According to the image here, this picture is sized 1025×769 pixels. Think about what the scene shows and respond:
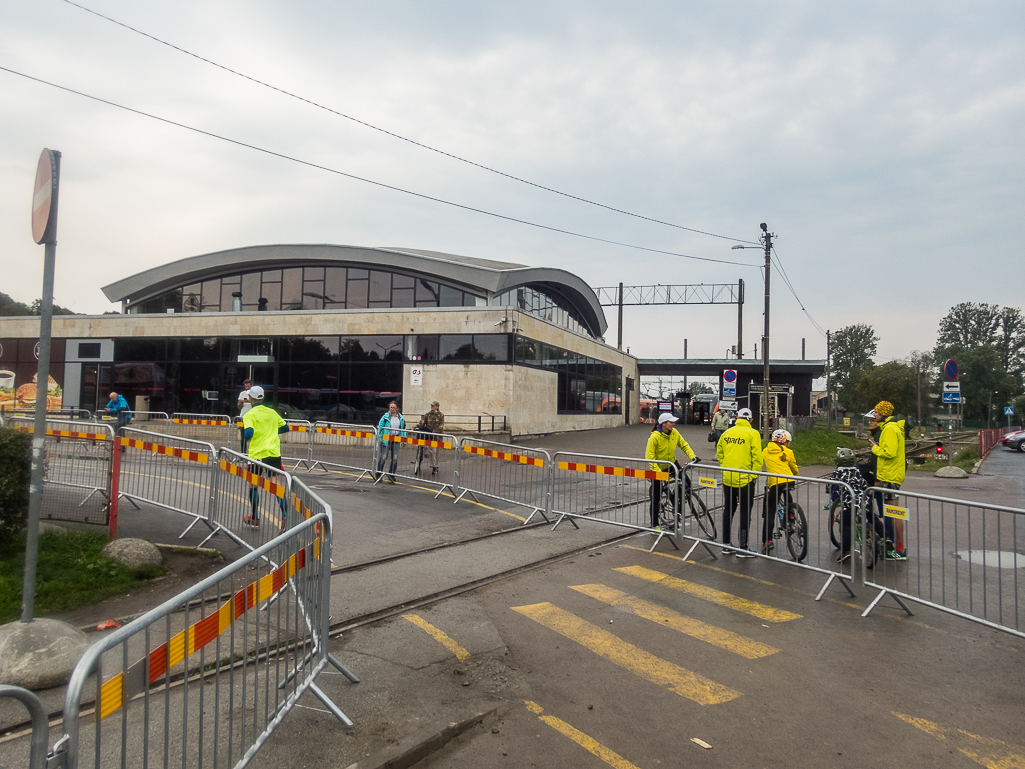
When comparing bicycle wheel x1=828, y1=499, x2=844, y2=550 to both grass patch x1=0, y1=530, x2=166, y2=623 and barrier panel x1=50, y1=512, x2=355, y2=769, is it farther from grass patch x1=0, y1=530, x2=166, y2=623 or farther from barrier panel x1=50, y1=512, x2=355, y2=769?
grass patch x1=0, y1=530, x2=166, y2=623

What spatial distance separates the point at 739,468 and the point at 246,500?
623 cm

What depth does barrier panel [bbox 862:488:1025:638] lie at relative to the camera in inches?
227

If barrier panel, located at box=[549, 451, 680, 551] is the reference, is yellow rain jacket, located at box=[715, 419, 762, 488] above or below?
above

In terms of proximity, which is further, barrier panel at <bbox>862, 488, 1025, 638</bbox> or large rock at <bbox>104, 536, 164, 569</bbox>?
large rock at <bbox>104, 536, 164, 569</bbox>

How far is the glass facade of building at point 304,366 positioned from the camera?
25734mm

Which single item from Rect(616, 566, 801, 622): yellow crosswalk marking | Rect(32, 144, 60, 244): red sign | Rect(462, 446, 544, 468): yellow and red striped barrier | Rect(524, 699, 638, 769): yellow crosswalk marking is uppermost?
Rect(32, 144, 60, 244): red sign

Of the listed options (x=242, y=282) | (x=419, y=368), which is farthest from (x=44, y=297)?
(x=242, y=282)

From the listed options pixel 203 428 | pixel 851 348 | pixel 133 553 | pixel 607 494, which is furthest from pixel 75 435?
pixel 851 348

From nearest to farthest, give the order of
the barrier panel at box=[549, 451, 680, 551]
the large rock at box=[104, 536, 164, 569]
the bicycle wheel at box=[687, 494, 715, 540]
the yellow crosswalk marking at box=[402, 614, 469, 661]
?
1. the yellow crosswalk marking at box=[402, 614, 469, 661]
2. the large rock at box=[104, 536, 164, 569]
3. the bicycle wheel at box=[687, 494, 715, 540]
4. the barrier panel at box=[549, 451, 680, 551]

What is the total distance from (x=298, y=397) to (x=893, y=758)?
26.2 meters

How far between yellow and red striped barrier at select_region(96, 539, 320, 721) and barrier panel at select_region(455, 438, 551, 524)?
6.84m

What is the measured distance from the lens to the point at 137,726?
354 cm

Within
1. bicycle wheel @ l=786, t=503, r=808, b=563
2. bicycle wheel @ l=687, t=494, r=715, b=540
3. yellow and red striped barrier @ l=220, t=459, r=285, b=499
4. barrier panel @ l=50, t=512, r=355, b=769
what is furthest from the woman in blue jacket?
barrier panel @ l=50, t=512, r=355, b=769

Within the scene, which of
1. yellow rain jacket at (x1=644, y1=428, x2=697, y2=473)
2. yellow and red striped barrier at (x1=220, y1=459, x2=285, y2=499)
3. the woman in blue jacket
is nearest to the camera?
yellow and red striped barrier at (x1=220, y1=459, x2=285, y2=499)
